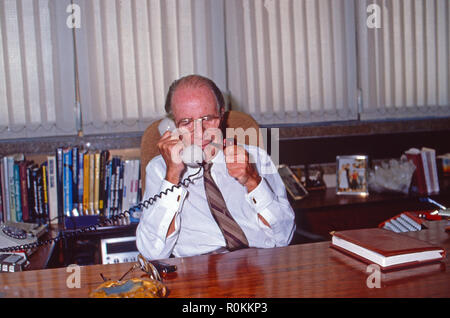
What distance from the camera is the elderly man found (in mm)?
1547

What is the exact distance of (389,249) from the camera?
3.58 feet

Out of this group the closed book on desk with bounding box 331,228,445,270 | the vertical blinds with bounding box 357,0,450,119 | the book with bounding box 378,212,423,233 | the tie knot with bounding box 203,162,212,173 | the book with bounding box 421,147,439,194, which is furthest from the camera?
the vertical blinds with bounding box 357,0,450,119

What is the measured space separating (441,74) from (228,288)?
2647mm

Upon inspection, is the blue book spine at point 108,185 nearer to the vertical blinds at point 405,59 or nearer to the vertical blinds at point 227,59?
the vertical blinds at point 227,59

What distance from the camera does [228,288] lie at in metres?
1.01

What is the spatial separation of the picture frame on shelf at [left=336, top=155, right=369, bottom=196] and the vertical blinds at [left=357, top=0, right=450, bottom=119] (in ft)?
1.54

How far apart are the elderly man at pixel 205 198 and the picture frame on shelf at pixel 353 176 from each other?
0.87 metres

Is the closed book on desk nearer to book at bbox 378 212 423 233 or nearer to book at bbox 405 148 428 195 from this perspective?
book at bbox 378 212 423 233

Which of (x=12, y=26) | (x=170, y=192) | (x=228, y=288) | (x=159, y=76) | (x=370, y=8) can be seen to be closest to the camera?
(x=228, y=288)

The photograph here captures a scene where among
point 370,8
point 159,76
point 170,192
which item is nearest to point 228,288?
point 170,192

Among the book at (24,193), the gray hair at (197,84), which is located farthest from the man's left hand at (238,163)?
the book at (24,193)

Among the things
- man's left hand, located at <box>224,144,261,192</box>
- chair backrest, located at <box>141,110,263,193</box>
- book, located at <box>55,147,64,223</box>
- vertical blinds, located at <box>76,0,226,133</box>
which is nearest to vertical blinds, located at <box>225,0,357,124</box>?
vertical blinds, located at <box>76,0,226,133</box>
